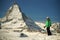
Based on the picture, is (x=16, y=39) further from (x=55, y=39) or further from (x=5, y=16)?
(x=5, y=16)

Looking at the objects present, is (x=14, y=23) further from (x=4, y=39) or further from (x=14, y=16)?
(x=4, y=39)

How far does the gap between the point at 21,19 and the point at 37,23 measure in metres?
2.26

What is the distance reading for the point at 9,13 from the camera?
1520cm

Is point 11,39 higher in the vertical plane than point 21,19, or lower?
lower

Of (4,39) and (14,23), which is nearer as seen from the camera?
(4,39)

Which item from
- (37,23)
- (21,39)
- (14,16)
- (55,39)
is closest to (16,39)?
(21,39)

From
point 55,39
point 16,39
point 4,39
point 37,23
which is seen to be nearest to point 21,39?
point 16,39

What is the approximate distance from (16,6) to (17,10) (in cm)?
39

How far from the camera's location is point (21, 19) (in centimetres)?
1344

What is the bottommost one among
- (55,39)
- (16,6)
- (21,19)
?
(55,39)

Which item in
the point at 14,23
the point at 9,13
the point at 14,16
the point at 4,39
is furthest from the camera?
the point at 9,13

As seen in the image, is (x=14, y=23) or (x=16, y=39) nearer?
(x=16, y=39)

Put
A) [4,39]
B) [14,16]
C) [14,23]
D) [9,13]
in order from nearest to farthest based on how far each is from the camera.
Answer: [4,39]
[14,23]
[14,16]
[9,13]

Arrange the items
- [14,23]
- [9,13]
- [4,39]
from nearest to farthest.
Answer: [4,39] < [14,23] < [9,13]
